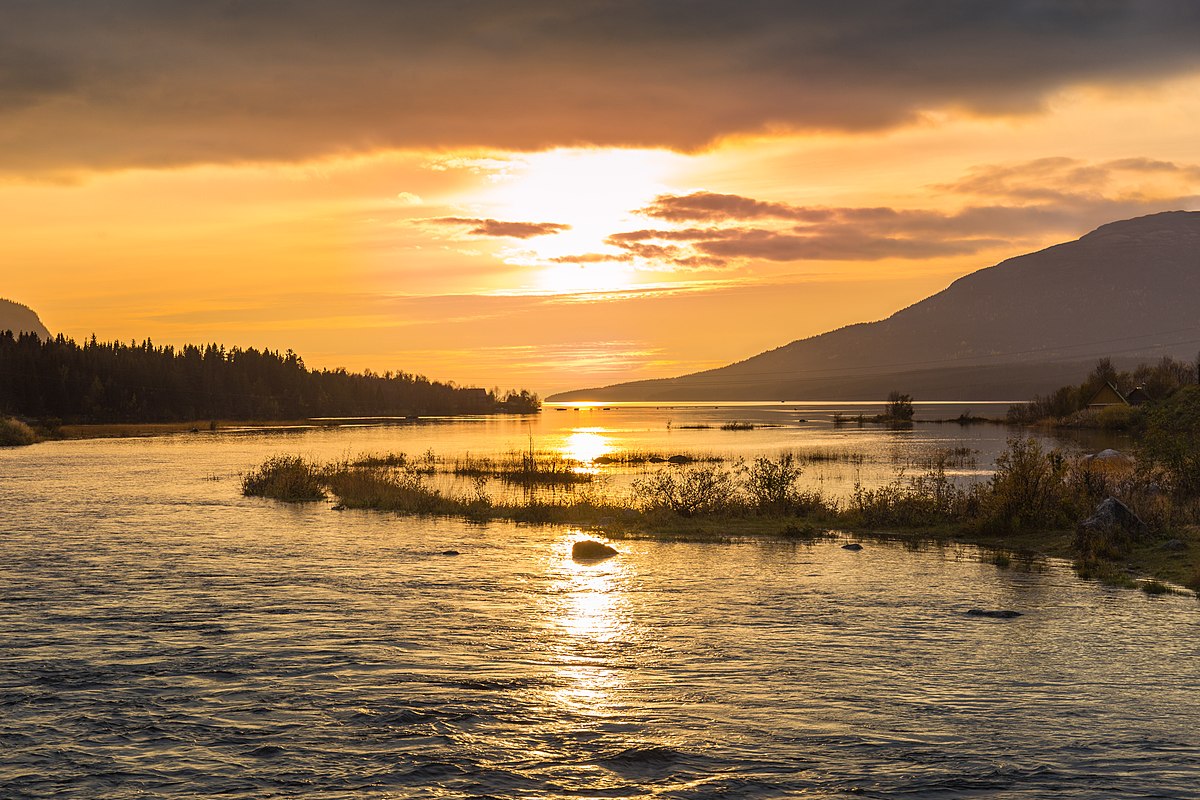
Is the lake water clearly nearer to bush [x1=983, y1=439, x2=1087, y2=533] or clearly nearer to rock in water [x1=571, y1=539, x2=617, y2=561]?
rock in water [x1=571, y1=539, x2=617, y2=561]

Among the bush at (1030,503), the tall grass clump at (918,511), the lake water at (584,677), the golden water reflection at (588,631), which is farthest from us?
the tall grass clump at (918,511)

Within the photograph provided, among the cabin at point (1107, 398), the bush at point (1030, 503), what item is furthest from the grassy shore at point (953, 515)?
the cabin at point (1107, 398)

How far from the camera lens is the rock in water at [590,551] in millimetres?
34938

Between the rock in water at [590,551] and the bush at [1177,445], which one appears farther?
the bush at [1177,445]

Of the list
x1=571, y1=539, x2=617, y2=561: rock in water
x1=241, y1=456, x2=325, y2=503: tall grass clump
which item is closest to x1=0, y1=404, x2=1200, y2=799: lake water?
x1=571, y1=539, x2=617, y2=561: rock in water

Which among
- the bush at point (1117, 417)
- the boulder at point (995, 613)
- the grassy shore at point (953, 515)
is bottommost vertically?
the boulder at point (995, 613)

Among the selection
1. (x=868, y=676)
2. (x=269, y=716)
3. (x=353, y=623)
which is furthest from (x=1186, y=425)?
(x=269, y=716)

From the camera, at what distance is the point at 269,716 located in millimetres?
16984

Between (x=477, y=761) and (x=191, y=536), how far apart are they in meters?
29.6

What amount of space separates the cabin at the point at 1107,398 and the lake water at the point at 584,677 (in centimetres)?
14800

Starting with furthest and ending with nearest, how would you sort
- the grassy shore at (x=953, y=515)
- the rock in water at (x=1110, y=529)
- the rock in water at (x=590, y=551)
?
the rock in water at (x=590, y=551), the rock in water at (x=1110, y=529), the grassy shore at (x=953, y=515)

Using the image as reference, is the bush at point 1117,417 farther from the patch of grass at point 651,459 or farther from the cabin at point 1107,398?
the patch of grass at point 651,459

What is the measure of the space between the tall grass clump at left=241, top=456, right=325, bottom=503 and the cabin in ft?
473

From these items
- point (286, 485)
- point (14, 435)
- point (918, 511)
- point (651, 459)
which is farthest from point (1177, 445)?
point (14, 435)
